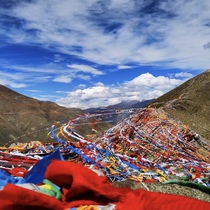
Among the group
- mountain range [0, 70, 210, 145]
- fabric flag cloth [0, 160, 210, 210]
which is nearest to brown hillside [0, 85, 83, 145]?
mountain range [0, 70, 210, 145]

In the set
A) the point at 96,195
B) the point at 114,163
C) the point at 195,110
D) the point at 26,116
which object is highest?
the point at 26,116

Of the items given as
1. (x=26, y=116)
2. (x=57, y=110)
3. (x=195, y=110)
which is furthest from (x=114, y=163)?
(x=57, y=110)

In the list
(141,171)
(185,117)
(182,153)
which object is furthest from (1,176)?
(185,117)

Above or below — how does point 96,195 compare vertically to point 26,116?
below

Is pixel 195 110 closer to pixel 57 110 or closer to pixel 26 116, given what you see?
pixel 26 116

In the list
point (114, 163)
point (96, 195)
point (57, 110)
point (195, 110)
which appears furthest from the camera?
point (57, 110)

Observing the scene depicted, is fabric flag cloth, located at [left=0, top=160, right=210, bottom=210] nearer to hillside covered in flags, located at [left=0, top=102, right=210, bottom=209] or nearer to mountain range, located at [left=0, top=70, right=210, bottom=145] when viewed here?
hillside covered in flags, located at [left=0, top=102, right=210, bottom=209]

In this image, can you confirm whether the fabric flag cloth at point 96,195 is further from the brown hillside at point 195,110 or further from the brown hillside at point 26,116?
the brown hillside at point 26,116

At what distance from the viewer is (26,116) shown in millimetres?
124625

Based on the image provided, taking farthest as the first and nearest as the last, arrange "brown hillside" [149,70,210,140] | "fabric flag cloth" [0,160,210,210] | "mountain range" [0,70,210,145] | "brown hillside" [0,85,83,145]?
"brown hillside" [0,85,83,145] → "mountain range" [0,70,210,145] → "brown hillside" [149,70,210,140] → "fabric flag cloth" [0,160,210,210]

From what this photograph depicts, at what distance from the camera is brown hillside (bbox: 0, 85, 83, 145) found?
4138 inches

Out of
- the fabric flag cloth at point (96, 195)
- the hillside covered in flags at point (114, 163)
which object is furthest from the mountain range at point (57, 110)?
the fabric flag cloth at point (96, 195)

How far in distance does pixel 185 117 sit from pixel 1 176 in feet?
73.1

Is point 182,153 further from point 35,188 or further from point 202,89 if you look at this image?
point 202,89
